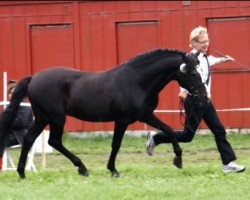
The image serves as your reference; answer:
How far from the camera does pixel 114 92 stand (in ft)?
33.3

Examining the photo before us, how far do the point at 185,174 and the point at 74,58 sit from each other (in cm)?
962

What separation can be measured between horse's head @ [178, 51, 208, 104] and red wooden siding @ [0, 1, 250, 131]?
27.5ft

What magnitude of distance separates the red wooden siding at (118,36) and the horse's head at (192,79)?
8.37 meters

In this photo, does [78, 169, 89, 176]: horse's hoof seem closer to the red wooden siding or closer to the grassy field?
the grassy field

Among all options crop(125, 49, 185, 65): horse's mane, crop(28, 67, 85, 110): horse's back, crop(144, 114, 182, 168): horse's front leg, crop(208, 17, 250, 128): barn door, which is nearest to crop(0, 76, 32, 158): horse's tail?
crop(28, 67, 85, 110): horse's back

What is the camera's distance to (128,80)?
33.5 ft

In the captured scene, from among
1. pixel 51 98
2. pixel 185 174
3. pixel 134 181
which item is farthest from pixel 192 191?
pixel 51 98

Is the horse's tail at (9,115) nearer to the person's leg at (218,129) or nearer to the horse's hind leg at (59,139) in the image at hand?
the horse's hind leg at (59,139)

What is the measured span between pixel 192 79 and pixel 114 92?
39.7 inches

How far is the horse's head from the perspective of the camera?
33.1ft

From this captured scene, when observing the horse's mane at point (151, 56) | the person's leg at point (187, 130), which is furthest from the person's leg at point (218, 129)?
the horse's mane at point (151, 56)

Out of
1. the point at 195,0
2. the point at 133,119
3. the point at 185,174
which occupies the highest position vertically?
the point at 195,0

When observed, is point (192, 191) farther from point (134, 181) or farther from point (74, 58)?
point (74, 58)

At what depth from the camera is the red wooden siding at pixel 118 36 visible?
60.6 feet
